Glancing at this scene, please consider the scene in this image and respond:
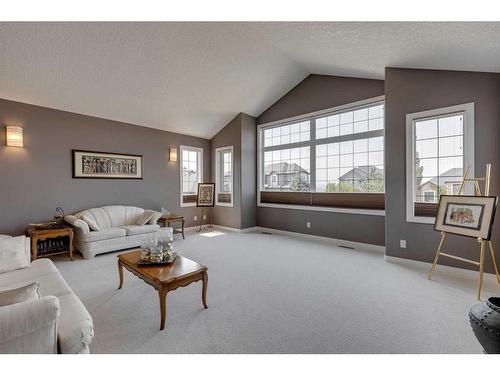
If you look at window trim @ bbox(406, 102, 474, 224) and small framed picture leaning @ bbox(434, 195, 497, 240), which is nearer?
small framed picture leaning @ bbox(434, 195, 497, 240)

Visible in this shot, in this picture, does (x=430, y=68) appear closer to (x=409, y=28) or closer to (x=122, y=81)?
(x=409, y=28)

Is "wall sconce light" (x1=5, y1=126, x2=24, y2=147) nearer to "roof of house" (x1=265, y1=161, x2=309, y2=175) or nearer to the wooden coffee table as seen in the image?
the wooden coffee table

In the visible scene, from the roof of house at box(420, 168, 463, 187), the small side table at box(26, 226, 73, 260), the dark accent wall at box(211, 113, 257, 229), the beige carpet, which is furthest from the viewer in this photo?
the dark accent wall at box(211, 113, 257, 229)

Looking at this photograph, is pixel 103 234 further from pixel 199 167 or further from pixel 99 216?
pixel 199 167

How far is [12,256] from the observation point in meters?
2.42

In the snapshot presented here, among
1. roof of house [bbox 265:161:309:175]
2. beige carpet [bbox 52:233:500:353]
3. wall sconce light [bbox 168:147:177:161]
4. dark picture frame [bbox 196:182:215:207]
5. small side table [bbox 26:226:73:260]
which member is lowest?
beige carpet [bbox 52:233:500:353]

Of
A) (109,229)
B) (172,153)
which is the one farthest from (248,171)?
(109,229)

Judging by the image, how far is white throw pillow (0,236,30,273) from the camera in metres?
2.35

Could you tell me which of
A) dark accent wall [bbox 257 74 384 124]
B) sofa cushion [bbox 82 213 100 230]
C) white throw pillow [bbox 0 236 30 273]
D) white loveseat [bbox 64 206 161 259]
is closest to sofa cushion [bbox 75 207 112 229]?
white loveseat [bbox 64 206 161 259]

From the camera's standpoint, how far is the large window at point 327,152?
4555 millimetres

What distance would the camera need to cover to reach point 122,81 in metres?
4.11

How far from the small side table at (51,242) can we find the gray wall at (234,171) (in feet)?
11.1

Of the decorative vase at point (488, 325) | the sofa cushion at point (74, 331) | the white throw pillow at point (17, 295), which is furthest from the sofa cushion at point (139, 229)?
the decorative vase at point (488, 325)

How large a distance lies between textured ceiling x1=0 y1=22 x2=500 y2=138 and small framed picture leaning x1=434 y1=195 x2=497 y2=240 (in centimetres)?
161
